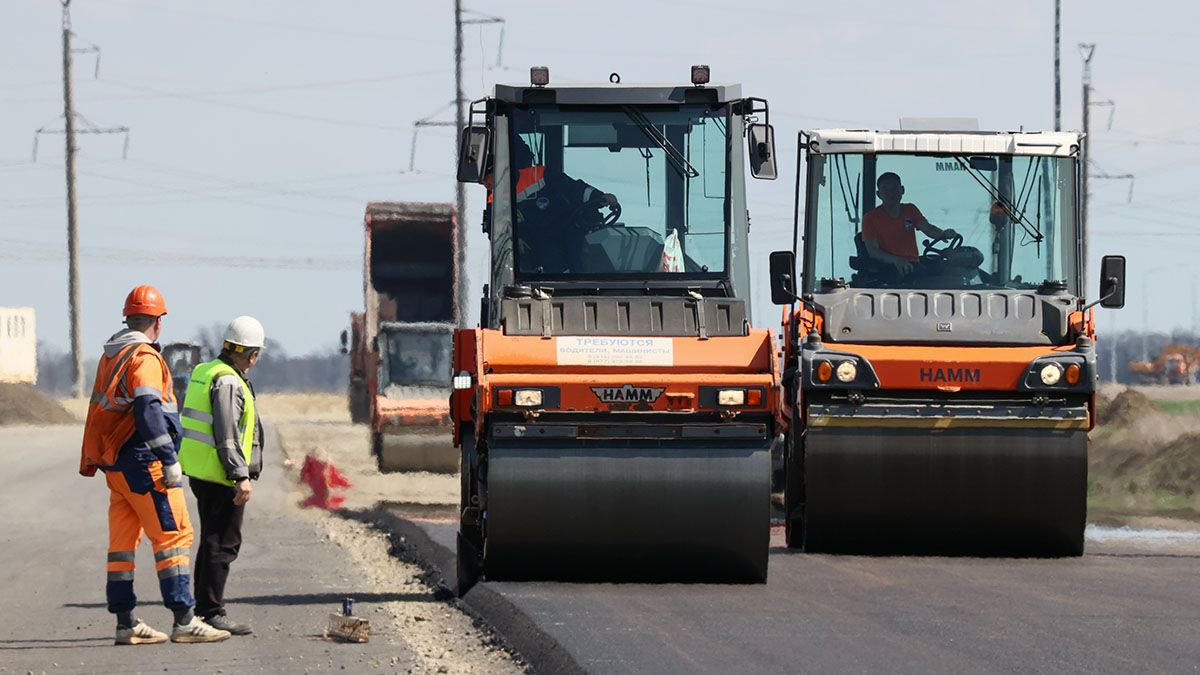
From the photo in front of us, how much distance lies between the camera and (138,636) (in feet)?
36.3

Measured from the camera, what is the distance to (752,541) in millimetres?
12828

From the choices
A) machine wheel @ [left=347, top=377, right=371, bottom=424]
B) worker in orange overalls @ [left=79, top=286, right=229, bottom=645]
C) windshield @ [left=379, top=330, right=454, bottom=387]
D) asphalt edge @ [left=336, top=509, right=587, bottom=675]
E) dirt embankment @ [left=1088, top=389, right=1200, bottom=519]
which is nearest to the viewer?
asphalt edge @ [left=336, top=509, right=587, bottom=675]

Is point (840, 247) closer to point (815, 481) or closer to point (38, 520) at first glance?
point (815, 481)

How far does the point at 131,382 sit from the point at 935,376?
595cm

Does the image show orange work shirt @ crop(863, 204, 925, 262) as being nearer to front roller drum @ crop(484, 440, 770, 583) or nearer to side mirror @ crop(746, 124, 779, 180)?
side mirror @ crop(746, 124, 779, 180)

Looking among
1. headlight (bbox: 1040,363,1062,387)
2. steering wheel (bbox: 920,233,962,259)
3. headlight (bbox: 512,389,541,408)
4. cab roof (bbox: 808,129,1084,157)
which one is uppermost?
cab roof (bbox: 808,129,1084,157)

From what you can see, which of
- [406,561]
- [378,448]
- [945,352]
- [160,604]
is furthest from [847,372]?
[378,448]

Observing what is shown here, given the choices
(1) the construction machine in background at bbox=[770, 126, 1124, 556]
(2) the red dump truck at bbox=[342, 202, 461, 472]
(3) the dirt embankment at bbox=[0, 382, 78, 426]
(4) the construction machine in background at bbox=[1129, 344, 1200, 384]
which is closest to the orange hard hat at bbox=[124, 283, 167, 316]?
(1) the construction machine in background at bbox=[770, 126, 1124, 556]

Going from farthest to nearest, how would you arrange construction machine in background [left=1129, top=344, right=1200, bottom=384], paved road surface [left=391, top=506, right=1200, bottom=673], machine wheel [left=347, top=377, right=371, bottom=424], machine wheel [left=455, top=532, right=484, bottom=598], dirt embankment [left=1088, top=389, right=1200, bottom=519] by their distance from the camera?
1. construction machine in background [left=1129, top=344, right=1200, bottom=384]
2. machine wheel [left=347, top=377, right=371, bottom=424]
3. dirt embankment [left=1088, top=389, right=1200, bottom=519]
4. machine wheel [left=455, top=532, right=484, bottom=598]
5. paved road surface [left=391, top=506, right=1200, bottom=673]

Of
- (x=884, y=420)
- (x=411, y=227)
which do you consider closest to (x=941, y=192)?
(x=884, y=420)

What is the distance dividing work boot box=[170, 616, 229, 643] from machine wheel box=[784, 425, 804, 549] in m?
5.21

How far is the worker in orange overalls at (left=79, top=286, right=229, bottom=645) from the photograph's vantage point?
431 inches

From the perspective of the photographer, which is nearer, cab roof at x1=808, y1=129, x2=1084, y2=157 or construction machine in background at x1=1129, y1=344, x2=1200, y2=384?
cab roof at x1=808, y1=129, x2=1084, y2=157

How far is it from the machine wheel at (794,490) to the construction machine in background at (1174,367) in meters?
70.2
